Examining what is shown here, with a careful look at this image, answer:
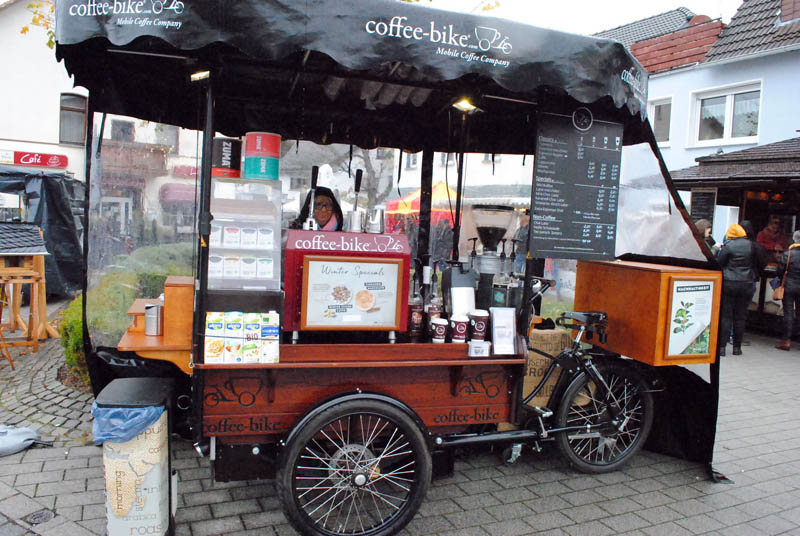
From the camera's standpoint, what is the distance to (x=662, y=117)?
14.7m

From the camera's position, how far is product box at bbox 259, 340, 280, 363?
9.60 feet

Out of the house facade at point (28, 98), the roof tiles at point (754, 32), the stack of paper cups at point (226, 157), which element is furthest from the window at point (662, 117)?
the house facade at point (28, 98)

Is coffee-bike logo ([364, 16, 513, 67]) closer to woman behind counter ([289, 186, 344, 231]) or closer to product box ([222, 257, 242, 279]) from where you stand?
product box ([222, 257, 242, 279])

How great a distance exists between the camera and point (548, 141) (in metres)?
3.56

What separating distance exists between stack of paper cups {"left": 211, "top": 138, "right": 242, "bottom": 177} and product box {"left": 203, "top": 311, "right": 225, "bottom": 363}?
0.90 m

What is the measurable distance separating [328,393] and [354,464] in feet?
1.45

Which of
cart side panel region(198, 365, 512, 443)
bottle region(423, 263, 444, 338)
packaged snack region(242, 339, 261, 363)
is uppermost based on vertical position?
bottle region(423, 263, 444, 338)

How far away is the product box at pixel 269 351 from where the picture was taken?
9.60ft

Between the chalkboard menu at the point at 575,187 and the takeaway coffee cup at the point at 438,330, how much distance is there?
771 mm

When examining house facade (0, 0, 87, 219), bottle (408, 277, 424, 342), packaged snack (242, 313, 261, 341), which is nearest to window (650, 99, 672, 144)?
bottle (408, 277, 424, 342)

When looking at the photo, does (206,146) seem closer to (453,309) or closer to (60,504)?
(453,309)

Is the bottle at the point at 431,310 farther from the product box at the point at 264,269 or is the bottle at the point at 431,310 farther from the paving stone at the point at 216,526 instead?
the paving stone at the point at 216,526

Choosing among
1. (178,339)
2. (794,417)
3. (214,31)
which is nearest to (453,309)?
(178,339)

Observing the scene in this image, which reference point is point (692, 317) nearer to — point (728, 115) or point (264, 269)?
point (264, 269)
